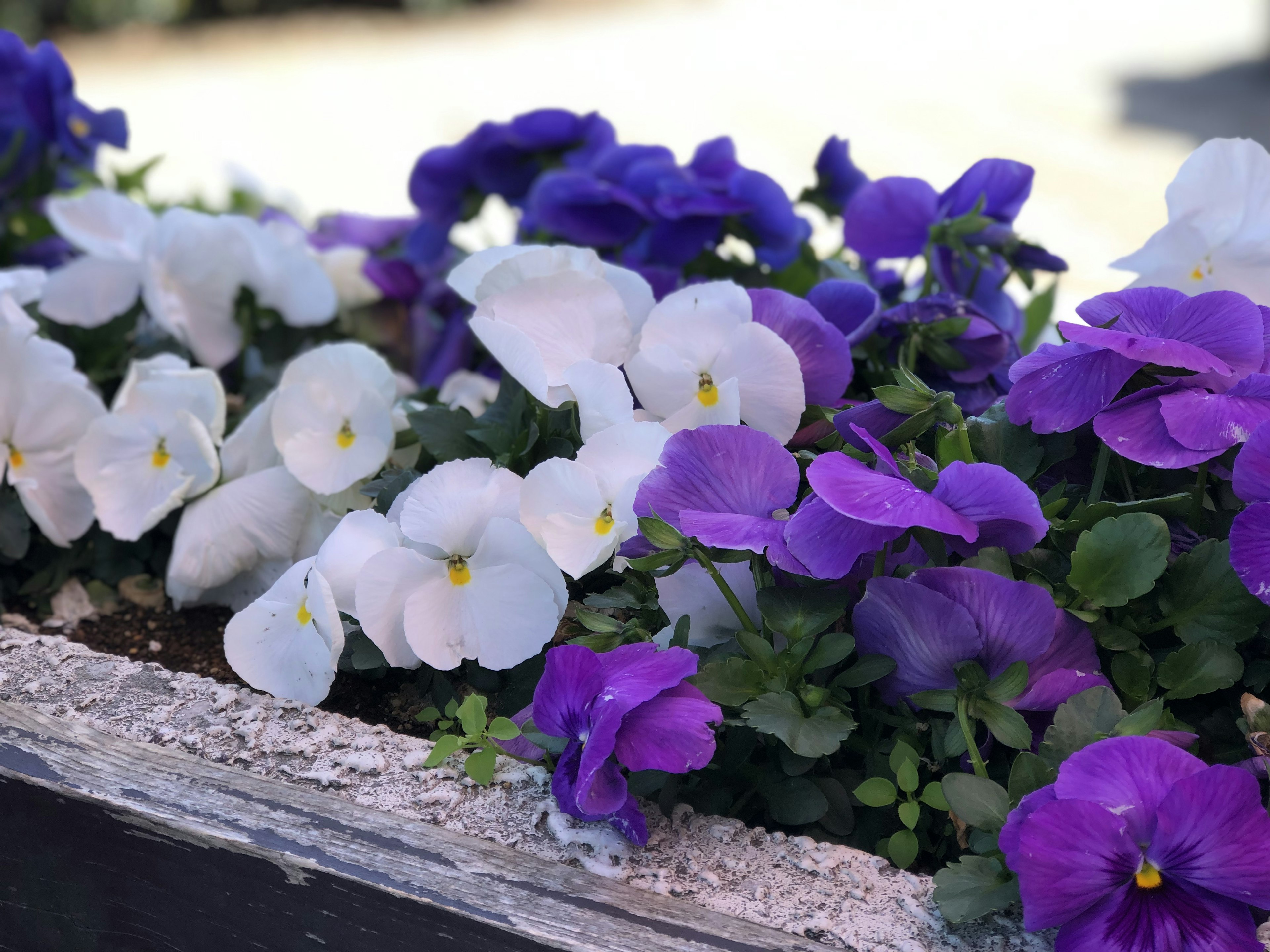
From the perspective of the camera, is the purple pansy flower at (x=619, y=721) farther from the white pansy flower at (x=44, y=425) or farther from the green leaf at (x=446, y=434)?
the white pansy flower at (x=44, y=425)

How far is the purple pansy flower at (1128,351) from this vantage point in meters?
0.62

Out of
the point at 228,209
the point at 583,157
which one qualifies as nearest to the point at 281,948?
the point at 583,157

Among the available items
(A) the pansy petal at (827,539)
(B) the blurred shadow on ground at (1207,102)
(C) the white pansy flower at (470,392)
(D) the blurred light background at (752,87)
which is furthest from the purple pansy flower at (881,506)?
(B) the blurred shadow on ground at (1207,102)

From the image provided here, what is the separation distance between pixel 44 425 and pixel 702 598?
595mm

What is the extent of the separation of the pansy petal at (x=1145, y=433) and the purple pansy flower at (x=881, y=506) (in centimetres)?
7

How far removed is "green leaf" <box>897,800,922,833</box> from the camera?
0.61 meters

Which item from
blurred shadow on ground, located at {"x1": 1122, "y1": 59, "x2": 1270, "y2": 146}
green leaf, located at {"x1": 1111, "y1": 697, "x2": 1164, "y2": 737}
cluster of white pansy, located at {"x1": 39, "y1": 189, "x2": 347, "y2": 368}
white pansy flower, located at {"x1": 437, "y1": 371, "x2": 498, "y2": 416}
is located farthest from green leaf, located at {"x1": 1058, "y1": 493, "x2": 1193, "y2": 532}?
blurred shadow on ground, located at {"x1": 1122, "y1": 59, "x2": 1270, "y2": 146}

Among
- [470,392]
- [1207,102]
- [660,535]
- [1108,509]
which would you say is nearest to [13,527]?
[470,392]

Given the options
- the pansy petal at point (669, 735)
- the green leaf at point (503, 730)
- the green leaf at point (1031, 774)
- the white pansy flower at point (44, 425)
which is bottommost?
the white pansy flower at point (44, 425)

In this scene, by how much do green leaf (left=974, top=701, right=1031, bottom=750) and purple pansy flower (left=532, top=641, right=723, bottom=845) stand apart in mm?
137

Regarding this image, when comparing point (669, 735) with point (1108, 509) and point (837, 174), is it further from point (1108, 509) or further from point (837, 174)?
point (837, 174)

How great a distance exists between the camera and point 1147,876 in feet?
1.70

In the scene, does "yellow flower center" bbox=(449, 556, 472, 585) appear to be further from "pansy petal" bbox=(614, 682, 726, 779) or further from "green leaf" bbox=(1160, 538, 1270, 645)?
"green leaf" bbox=(1160, 538, 1270, 645)

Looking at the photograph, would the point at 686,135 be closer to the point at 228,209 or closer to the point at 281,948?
the point at 228,209
